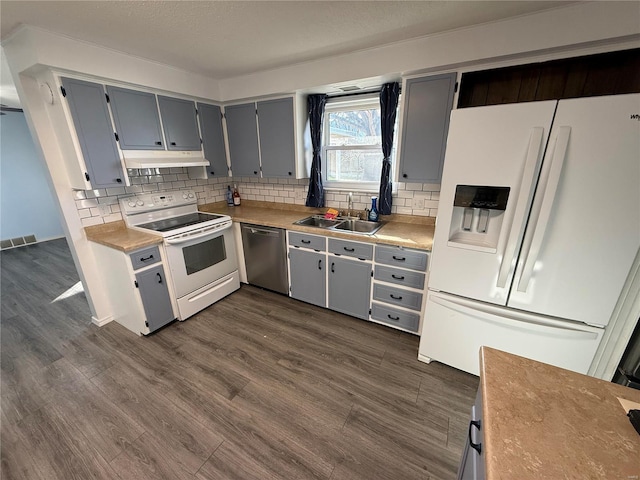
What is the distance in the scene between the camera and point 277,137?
2.81 m

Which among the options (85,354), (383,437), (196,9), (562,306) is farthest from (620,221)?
(85,354)

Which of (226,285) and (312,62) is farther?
(226,285)

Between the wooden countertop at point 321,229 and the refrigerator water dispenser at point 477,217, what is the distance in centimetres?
30

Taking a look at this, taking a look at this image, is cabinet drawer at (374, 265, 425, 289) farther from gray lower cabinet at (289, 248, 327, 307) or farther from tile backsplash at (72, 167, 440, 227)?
tile backsplash at (72, 167, 440, 227)

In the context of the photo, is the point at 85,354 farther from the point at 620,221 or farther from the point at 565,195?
the point at 620,221

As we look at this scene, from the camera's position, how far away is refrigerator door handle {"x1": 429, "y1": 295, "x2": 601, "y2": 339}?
1.46m

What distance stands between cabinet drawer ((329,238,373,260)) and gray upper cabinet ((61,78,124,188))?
2.04 m

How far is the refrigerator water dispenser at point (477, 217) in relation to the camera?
1513 millimetres

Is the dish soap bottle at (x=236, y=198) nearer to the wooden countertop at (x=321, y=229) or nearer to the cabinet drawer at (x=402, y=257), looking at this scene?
the wooden countertop at (x=321, y=229)

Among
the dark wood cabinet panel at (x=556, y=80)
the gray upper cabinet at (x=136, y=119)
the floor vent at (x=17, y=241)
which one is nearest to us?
the dark wood cabinet panel at (x=556, y=80)

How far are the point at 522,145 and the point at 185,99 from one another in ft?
10.0

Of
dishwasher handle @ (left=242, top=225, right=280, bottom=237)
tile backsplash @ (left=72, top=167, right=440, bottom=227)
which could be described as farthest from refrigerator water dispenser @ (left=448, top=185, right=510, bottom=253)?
dishwasher handle @ (left=242, top=225, right=280, bottom=237)

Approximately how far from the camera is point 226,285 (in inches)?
116

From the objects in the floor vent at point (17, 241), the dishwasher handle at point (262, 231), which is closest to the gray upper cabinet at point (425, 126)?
the dishwasher handle at point (262, 231)
